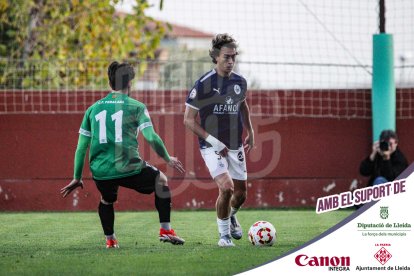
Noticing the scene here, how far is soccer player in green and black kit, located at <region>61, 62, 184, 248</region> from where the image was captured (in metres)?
8.83

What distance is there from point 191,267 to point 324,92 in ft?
28.8

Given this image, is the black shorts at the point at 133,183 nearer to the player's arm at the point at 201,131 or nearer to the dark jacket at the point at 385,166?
the player's arm at the point at 201,131

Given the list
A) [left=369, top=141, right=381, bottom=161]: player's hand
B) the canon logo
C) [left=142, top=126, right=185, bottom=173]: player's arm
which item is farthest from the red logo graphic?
[left=369, top=141, right=381, bottom=161]: player's hand

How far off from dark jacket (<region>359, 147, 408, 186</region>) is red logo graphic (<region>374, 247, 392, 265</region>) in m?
6.72

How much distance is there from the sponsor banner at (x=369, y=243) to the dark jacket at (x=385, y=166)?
6.06 meters

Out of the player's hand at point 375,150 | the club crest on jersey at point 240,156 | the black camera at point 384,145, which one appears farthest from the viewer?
the player's hand at point 375,150

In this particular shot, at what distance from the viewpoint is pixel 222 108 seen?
947 cm

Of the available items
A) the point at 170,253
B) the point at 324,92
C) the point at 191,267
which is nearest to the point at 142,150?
the point at 324,92

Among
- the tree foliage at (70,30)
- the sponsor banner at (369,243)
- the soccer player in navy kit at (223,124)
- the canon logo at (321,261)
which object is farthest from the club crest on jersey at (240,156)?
the tree foliage at (70,30)

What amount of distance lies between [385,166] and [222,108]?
5.50 m

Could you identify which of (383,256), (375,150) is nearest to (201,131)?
(383,256)

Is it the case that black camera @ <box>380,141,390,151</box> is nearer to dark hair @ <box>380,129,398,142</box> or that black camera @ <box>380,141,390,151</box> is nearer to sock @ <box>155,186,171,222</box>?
dark hair @ <box>380,129,398,142</box>

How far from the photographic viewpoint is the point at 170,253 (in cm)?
830

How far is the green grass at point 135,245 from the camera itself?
732 centimetres
